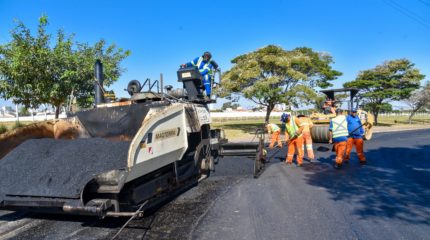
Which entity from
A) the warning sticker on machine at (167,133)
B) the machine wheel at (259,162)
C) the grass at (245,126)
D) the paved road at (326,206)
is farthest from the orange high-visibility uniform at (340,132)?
the grass at (245,126)

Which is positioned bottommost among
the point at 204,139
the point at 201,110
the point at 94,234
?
the point at 94,234

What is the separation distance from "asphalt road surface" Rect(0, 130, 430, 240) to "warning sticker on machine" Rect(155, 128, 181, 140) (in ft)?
3.34

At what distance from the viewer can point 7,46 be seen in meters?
10.0

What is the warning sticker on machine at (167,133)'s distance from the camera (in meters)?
3.93

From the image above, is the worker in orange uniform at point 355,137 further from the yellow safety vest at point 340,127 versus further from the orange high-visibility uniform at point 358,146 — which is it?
the yellow safety vest at point 340,127

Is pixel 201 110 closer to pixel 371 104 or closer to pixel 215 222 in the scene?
pixel 215 222

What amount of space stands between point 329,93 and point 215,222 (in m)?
10.0

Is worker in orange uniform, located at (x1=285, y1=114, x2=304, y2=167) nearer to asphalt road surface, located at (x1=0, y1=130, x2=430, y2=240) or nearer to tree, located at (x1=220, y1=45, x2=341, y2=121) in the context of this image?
asphalt road surface, located at (x1=0, y1=130, x2=430, y2=240)

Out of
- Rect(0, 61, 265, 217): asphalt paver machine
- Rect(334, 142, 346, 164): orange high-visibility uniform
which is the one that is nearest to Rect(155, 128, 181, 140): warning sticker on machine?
Rect(0, 61, 265, 217): asphalt paver machine

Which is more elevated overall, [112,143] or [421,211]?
[112,143]

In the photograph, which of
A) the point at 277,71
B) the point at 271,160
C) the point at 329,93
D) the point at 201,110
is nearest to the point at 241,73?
the point at 277,71

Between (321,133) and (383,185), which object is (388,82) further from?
(383,185)

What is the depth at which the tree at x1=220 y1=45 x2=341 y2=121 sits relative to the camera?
17297 millimetres

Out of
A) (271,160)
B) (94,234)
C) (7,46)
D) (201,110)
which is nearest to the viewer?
(94,234)
